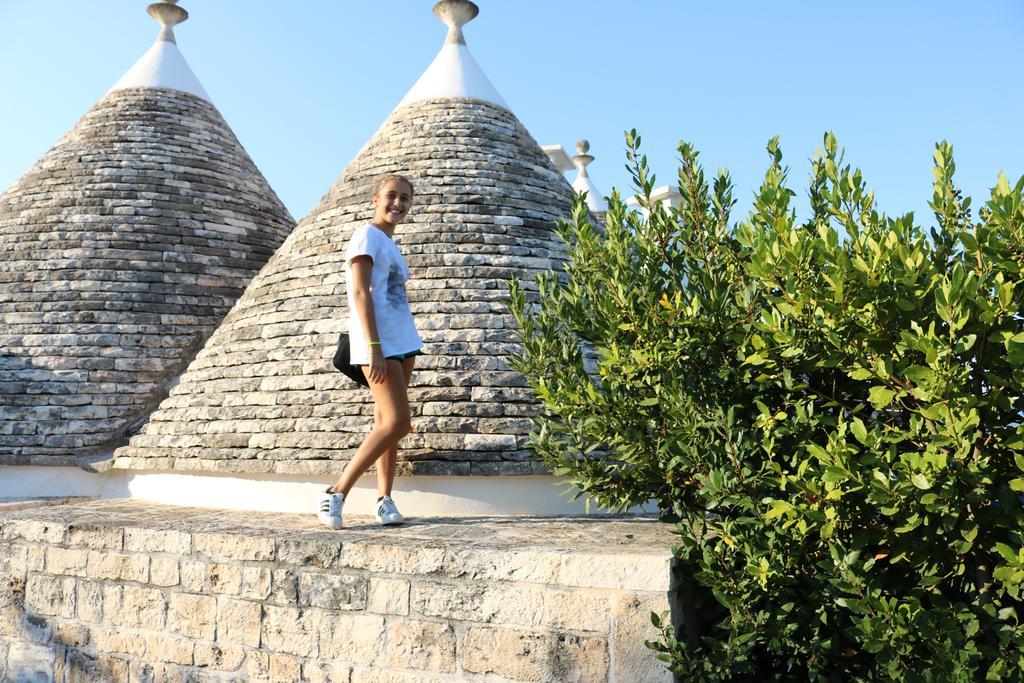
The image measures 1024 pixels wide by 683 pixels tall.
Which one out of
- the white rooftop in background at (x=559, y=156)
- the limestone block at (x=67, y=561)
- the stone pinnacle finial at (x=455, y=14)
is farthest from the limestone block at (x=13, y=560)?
the white rooftop in background at (x=559, y=156)

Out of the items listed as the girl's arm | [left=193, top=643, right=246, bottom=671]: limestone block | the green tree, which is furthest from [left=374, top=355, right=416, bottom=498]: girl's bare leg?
[left=193, top=643, right=246, bottom=671]: limestone block

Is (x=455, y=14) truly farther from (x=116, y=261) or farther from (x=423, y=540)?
(x=423, y=540)

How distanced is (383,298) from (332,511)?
1.14 metres

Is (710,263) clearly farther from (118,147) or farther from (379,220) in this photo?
(118,147)

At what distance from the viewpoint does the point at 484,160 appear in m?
7.07

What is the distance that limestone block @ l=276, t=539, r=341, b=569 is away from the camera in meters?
3.74

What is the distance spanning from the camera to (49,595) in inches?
178

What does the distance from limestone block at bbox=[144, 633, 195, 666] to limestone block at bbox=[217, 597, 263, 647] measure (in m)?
0.23

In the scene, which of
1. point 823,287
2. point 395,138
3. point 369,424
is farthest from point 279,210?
Result: point 823,287

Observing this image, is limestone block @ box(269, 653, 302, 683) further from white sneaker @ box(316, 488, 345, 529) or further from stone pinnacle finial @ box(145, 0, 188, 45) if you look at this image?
stone pinnacle finial @ box(145, 0, 188, 45)

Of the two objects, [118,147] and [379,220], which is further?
[118,147]

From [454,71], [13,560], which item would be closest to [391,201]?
[13,560]

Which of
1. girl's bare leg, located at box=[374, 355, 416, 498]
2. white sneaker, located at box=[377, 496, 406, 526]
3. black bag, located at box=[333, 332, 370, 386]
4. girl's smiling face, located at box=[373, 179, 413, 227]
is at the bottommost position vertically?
Result: white sneaker, located at box=[377, 496, 406, 526]

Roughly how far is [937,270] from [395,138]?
5459 millimetres
